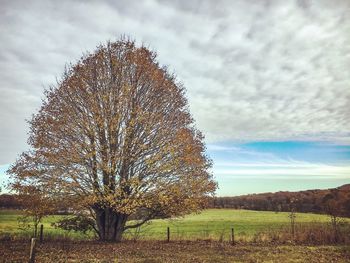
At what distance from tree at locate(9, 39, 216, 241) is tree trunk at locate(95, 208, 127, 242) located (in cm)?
7

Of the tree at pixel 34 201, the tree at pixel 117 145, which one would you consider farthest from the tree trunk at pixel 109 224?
the tree at pixel 34 201

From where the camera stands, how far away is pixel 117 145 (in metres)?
24.9

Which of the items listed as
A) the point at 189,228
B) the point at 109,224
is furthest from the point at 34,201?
the point at 189,228

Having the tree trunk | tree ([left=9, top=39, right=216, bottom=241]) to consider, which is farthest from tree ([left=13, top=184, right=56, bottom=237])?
the tree trunk

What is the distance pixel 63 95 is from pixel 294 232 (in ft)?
73.5

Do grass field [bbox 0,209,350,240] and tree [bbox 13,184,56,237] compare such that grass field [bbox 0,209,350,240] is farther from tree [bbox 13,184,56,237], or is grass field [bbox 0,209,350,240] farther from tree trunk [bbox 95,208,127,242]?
tree trunk [bbox 95,208,127,242]

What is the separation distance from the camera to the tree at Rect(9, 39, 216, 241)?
23.9 metres

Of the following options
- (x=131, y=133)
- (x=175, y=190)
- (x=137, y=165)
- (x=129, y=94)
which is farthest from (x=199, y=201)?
(x=129, y=94)

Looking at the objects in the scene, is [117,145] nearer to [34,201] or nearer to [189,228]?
[34,201]

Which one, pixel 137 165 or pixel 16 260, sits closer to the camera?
pixel 16 260

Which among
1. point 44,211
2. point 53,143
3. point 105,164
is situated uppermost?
point 53,143

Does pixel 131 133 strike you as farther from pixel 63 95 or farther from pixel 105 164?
pixel 63 95

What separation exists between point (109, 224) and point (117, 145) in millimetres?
6234

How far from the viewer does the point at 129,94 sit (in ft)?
83.0
